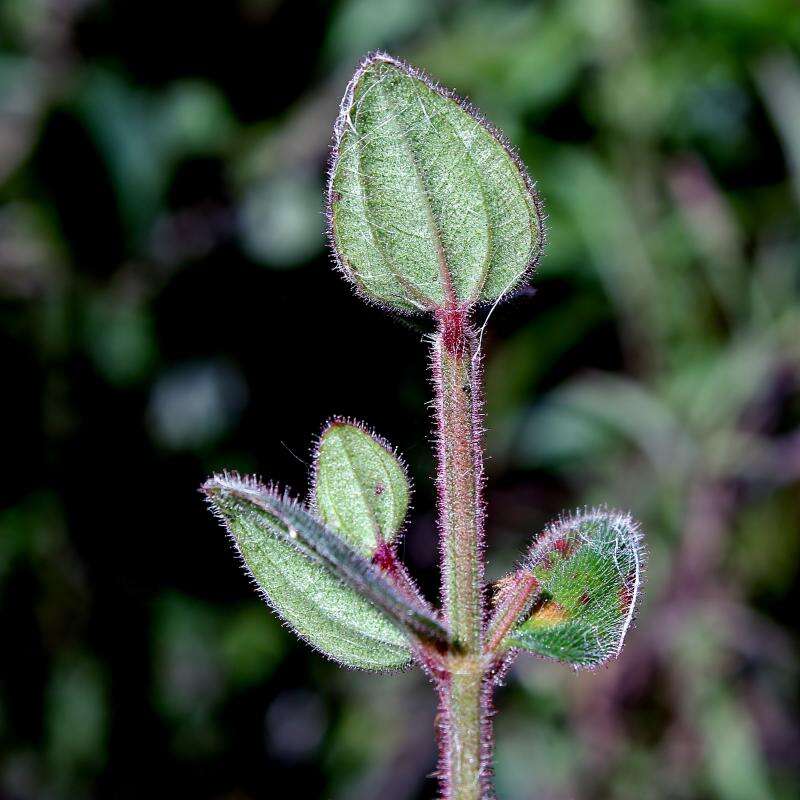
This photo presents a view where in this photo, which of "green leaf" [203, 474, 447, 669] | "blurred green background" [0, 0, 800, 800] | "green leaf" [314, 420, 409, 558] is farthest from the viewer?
"blurred green background" [0, 0, 800, 800]

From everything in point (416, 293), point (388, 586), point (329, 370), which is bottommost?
point (388, 586)

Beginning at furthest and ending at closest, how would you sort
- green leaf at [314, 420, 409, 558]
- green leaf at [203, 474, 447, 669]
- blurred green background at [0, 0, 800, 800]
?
1. blurred green background at [0, 0, 800, 800]
2. green leaf at [314, 420, 409, 558]
3. green leaf at [203, 474, 447, 669]

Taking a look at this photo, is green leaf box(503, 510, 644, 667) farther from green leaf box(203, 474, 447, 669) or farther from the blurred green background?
the blurred green background

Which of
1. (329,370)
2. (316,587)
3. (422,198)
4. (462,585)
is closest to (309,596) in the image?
(316,587)

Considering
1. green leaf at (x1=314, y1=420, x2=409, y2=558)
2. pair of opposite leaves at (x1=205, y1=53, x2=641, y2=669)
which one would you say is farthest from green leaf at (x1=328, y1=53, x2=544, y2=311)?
green leaf at (x1=314, y1=420, x2=409, y2=558)

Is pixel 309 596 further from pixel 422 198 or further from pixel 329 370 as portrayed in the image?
pixel 329 370

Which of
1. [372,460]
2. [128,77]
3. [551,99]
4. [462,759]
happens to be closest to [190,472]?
[128,77]

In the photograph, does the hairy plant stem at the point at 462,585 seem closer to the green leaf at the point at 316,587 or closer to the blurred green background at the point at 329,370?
the green leaf at the point at 316,587
